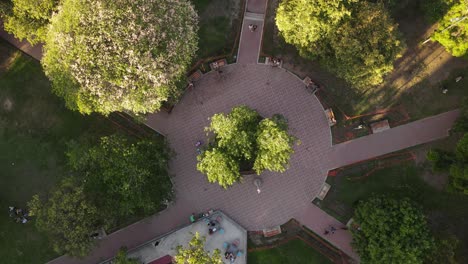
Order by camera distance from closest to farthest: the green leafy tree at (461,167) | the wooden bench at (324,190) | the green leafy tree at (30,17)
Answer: the green leafy tree at (461,167)
the green leafy tree at (30,17)
the wooden bench at (324,190)

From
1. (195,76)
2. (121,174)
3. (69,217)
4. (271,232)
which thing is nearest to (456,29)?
(195,76)

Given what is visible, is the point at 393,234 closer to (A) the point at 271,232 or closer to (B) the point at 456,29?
(A) the point at 271,232

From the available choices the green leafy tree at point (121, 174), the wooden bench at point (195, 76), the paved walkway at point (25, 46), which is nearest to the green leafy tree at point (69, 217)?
the green leafy tree at point (121, 174)

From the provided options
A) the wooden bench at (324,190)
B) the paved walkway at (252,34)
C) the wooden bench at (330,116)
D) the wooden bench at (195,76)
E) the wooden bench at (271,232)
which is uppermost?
the paved walkway at (252,34)

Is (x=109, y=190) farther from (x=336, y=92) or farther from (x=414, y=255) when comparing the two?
(x=414, y=255)

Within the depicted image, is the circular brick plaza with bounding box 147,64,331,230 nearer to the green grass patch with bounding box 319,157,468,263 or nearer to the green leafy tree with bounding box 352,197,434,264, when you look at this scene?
the green grass patch with bounding box 319,157,468,263

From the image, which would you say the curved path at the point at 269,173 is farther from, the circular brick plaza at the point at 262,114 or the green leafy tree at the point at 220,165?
the green leafy tree at the point at 220,165

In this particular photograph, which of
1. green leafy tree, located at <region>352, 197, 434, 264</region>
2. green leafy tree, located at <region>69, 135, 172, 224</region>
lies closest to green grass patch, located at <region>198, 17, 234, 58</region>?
green leafy tree, located at <region>69, 135, 172, 224</region>
